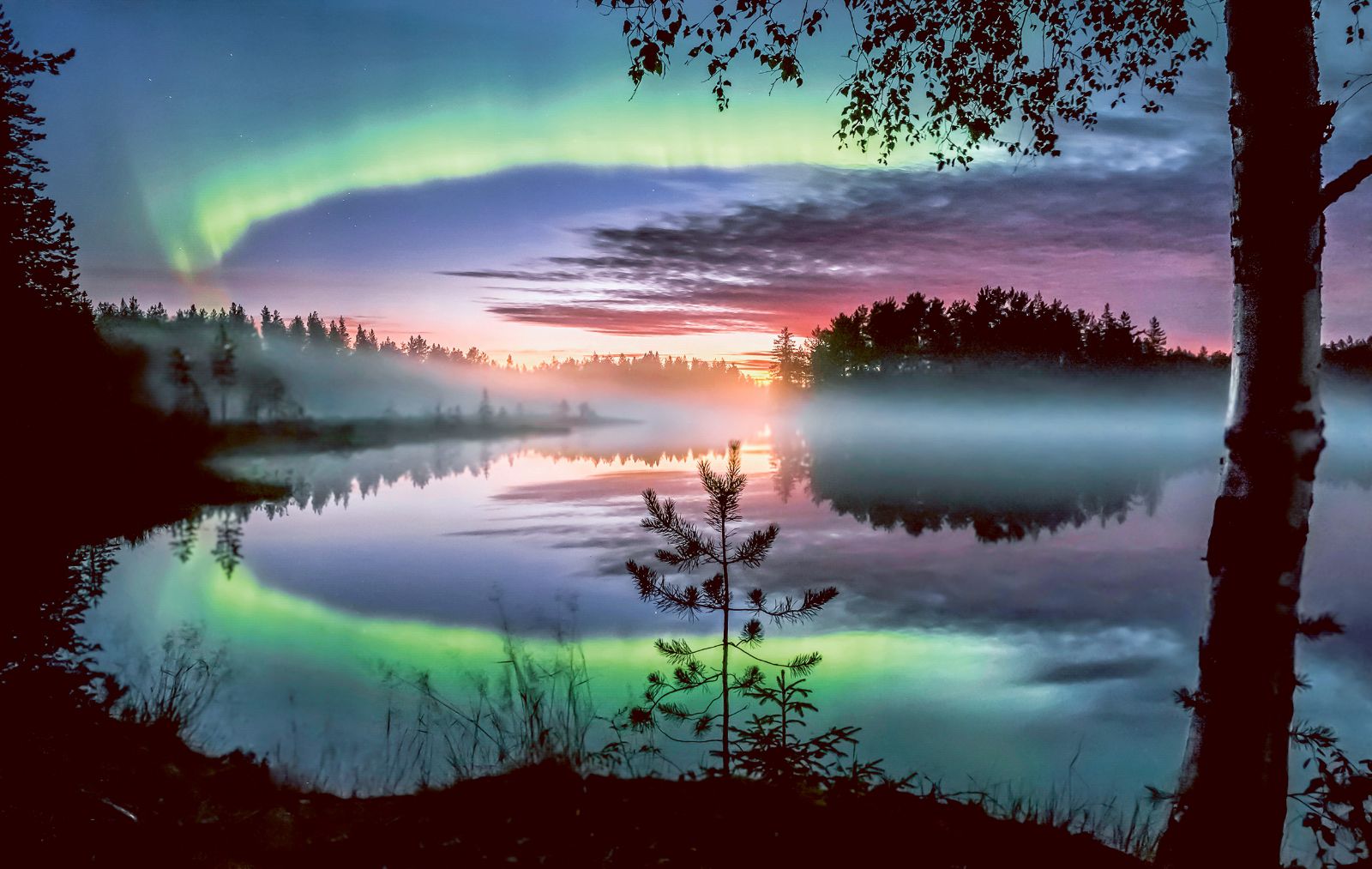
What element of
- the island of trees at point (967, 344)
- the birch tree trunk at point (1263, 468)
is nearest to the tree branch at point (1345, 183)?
the birch tree trunk at point (1263, 468)

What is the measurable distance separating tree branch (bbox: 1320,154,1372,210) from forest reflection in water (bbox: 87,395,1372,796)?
28.9 ft

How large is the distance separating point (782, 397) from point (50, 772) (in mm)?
169548

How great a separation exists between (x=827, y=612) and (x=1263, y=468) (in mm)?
18086

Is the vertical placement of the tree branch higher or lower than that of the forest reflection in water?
higher

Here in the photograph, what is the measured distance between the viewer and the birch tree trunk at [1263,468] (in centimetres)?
420

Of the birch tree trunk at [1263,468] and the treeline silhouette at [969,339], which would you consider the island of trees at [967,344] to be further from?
the birch tree trunk at [1263,468]

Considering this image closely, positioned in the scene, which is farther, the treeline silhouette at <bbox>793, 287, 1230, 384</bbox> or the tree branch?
the treeline silhouette at <bbox>793, 287, 1230, 384</bbox>

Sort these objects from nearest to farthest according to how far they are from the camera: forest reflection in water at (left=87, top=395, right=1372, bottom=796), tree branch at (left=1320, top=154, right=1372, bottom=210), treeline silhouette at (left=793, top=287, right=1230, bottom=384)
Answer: tree branch at (left=1320, top=154, right=1372, bottom=210) → forest reflection in water at (left=87, top=395, right=1372, bottom=796) → treeline silhouette at (left=793, top=287, right=1230, bottom=384)

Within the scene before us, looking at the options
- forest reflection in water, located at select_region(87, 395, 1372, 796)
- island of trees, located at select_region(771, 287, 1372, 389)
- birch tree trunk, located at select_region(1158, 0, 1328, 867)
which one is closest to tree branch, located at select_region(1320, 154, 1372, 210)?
birch tree trunk, located at select_region(1158, 0, 1328, 867)

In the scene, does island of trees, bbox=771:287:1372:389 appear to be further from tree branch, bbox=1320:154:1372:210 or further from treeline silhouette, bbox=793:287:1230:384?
tree branch, bbox=1320:154:1372:210

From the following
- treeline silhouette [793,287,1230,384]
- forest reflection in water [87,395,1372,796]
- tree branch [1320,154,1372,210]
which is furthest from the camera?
treeline silhouette [793,287,1230,384]

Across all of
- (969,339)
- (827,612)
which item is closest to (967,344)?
(969,339)

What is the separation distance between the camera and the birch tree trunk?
4.20 meters

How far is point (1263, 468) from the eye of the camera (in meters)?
4.21
